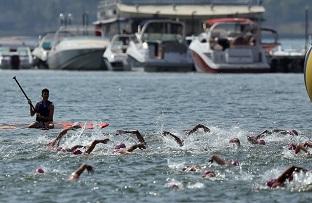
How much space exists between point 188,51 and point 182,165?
75003 mm

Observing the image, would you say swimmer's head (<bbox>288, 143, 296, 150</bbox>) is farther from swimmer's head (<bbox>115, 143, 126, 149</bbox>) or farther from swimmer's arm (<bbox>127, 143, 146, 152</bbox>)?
swimmer's head (<bbox>115, 143, 126, 149</bbox>)

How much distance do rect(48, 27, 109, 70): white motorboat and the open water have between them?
163 feet

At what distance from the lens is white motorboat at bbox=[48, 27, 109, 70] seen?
379ft

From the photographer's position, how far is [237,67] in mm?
99000

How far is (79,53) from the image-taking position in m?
115

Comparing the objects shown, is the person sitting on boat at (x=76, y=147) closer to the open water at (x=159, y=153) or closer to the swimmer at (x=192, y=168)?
the open water at (x=159, y=153)

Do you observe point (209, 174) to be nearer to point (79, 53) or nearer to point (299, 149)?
point (299, 149)

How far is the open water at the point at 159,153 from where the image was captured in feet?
85.0

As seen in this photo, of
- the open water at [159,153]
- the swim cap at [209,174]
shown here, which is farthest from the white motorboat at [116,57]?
the swim cap at [209,174]

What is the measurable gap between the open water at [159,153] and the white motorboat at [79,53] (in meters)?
49.6

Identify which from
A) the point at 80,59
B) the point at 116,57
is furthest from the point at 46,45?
the point at 116,57

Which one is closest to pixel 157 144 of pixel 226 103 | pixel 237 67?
pixel 226 103

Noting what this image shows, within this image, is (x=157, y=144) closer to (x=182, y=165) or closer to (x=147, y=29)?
(x=182, y=165)

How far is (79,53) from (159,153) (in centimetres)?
8318
